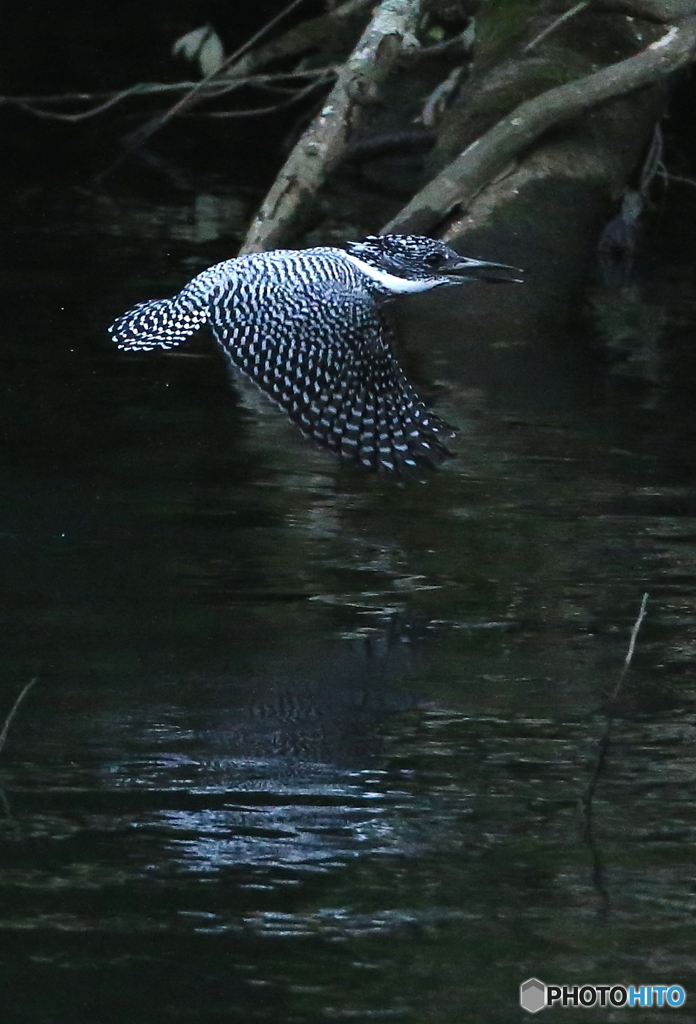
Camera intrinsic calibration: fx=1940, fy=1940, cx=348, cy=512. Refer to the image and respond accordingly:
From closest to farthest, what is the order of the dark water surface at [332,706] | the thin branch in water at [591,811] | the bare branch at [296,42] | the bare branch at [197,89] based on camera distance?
the dark water surface at [332,706]
the thin branch in water at [591,811]
the bare branch at [197,89]
the bare branch at [296,42]

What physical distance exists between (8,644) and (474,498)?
186 cm

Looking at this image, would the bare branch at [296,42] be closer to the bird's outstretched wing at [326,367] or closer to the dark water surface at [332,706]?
the dark water surface at [332,706]

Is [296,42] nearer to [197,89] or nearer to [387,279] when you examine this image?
[197,89]

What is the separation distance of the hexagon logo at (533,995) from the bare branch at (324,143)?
14.8 ft

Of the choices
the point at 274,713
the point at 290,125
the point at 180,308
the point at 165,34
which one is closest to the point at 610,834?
the point at 274,713

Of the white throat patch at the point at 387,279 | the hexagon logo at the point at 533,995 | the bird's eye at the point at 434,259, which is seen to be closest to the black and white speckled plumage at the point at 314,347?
the white throat patch at the point at 387,279

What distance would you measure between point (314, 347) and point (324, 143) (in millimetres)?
1787

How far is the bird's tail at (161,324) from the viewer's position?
18.7ft

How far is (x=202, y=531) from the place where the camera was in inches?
220

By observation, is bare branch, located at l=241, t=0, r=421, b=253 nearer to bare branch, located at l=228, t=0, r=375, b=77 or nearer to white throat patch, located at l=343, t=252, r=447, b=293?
white throat patch, located at l=343, t=252, r=447, b=293

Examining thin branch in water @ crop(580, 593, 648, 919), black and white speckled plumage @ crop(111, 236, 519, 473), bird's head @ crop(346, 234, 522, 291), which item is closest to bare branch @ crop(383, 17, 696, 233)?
bird's head @ crop(346, 234, 522, 291)

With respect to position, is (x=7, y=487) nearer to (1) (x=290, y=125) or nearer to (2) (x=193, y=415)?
(2) (x=193, y=415)

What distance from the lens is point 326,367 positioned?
5.80 metres

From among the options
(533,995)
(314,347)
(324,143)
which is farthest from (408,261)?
(533,995)
